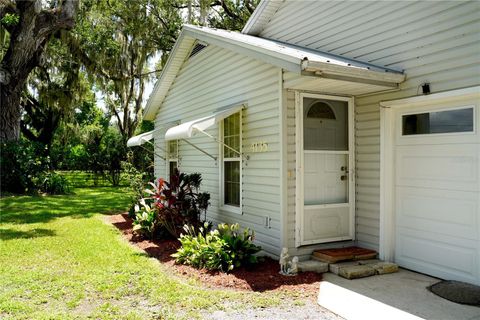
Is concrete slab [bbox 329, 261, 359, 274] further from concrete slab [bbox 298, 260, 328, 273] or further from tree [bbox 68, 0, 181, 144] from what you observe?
tree [bbox 68, 0, 181, 144]

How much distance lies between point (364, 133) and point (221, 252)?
286 centimetres

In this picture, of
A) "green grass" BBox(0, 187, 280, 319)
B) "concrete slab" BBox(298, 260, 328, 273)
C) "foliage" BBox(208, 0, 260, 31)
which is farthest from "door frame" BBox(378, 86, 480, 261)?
"foliage" BBox(208, 0, 260, 31)

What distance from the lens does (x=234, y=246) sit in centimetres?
545

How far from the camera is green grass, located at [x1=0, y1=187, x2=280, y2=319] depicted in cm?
389

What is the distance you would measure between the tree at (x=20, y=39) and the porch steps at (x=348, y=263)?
12940 mm

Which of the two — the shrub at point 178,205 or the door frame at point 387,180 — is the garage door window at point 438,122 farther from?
the shrub at point 178,205

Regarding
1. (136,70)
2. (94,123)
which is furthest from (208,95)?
(94,123)

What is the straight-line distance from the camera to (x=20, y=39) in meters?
13.7

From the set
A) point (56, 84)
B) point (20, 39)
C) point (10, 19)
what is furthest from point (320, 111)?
point (56, 84)

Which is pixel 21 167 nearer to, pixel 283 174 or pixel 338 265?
pixel 283 174

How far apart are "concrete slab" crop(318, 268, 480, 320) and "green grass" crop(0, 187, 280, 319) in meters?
0.77

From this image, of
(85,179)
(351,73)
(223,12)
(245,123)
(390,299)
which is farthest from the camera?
(85,179)

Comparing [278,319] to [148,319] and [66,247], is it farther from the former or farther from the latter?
[66,247]

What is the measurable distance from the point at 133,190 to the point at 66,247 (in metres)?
2.95
